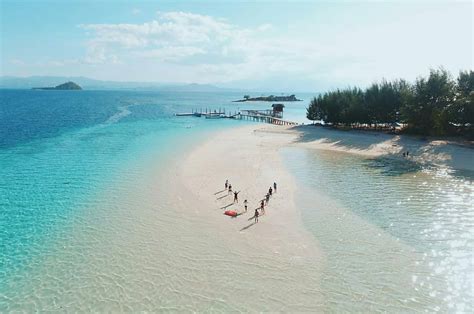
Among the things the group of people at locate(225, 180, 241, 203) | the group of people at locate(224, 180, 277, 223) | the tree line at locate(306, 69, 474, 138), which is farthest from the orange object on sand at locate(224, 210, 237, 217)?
the tree line at locate(306, 69, 474, 138)

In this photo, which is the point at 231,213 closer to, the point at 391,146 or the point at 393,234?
the point at 393,234

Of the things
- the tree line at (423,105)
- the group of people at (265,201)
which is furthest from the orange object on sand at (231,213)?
the tree line at (423,105)

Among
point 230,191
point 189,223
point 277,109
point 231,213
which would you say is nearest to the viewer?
point 189,223

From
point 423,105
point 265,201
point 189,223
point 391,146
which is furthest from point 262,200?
point 423,105

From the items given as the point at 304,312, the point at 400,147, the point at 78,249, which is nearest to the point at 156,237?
the point at 78,249

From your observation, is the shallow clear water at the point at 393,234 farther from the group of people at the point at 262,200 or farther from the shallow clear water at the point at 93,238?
the shallow clear water at the point at 93,238
